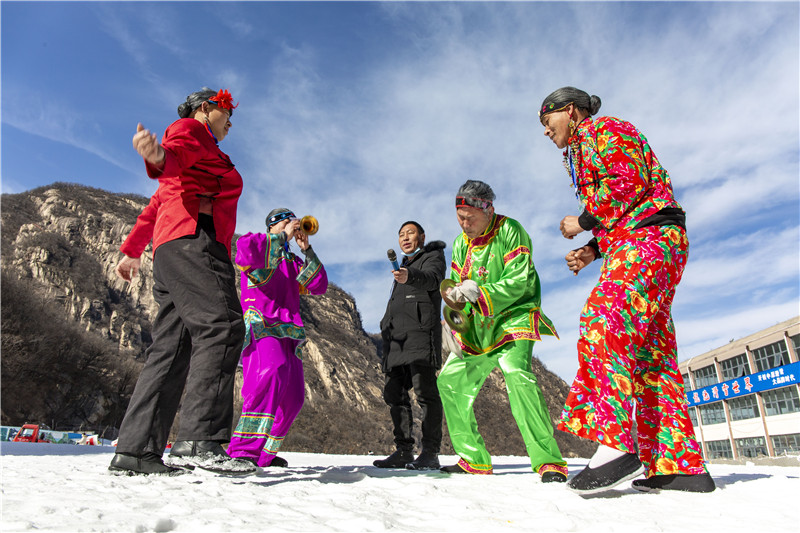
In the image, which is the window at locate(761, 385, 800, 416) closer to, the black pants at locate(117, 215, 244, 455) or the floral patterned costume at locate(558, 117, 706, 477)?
the floral patterned costume at locate(558, 117, 706, 477)

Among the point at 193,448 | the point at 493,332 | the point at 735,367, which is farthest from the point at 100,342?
the point at 735,367

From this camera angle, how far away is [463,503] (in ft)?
5.92

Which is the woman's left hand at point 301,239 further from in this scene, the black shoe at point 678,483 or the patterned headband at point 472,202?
the black shoe at point 678,483

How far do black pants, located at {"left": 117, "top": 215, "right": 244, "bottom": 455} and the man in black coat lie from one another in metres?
1.82

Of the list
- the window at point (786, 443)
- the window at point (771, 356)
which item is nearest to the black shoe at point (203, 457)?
the window at point (786, 443)

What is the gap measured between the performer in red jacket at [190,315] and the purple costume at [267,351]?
95cm

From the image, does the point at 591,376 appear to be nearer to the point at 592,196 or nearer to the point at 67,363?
the point at 592,196

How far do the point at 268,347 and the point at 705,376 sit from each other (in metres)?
50.4

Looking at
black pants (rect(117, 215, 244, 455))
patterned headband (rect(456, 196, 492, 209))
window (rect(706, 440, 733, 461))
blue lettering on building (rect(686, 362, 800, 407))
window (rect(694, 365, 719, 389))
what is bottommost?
window (rect(706, 440, 733, 461))

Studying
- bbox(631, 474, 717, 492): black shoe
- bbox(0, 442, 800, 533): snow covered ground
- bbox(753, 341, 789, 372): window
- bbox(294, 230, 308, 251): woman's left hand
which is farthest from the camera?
bbox(753, 341, 789, 372): window

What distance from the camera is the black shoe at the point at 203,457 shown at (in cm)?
204

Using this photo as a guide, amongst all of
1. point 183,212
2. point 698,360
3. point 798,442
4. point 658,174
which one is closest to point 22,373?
point 183,212

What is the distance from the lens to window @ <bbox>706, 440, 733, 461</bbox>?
1585 inches

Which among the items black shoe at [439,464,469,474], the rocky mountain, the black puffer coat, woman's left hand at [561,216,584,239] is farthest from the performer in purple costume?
the rocky mountain
